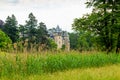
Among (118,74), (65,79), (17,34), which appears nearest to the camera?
(65,79)

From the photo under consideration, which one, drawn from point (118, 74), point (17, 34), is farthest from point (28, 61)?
point (17, 34)

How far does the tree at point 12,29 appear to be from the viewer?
68.8 m

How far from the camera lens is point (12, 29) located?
227ft

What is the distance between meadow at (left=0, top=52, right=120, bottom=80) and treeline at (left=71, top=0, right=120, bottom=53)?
932 cm

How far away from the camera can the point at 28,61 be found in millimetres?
14367

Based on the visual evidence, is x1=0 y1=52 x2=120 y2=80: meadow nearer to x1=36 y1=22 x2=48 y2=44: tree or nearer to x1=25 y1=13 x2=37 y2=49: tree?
x1=36 y1=22 x2=48 y2=44: tree

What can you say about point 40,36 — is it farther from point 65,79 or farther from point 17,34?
point 65,79

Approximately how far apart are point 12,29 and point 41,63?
2169 inches

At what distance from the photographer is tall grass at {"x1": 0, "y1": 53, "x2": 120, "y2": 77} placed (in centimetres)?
1355

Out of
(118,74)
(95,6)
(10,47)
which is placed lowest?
(118,74)

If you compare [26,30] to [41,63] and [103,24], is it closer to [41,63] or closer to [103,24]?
[103,24]

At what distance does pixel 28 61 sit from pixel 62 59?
8.73 ft

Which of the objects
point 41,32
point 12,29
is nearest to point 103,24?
point 12,29

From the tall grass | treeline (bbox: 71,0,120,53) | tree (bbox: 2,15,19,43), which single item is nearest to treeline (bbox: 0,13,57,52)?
tree (bbox: 2,15,19,43)
